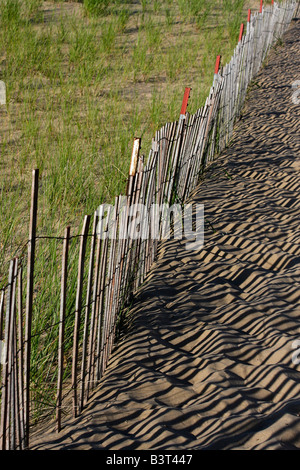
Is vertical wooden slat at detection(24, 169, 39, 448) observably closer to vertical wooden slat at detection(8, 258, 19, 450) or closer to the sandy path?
vertical wooden slat at detection(8, 258, 19, 450)

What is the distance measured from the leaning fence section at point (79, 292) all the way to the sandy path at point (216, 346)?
119 millimetres

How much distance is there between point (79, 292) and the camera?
1955 millimetres

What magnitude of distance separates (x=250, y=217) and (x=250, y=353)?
1.52m

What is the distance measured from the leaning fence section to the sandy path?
119mm

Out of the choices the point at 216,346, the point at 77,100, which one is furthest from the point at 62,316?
the point at 77,100

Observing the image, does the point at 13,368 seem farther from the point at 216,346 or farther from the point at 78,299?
the point at 216,346

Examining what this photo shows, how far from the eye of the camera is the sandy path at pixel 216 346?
1.97 metres

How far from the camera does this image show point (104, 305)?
240cm

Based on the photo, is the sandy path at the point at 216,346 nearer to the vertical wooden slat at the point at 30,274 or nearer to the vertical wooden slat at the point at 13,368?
the vertical wooden slat at the point at 13,368

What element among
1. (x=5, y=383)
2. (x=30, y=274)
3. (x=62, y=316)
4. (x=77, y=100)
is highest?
(x=77, y=100)

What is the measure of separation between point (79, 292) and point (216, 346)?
80 centimetres

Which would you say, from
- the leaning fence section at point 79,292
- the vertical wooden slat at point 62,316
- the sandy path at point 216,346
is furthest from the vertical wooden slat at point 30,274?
the sandy path at point 216,346

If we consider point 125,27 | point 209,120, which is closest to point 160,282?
point 209,120
